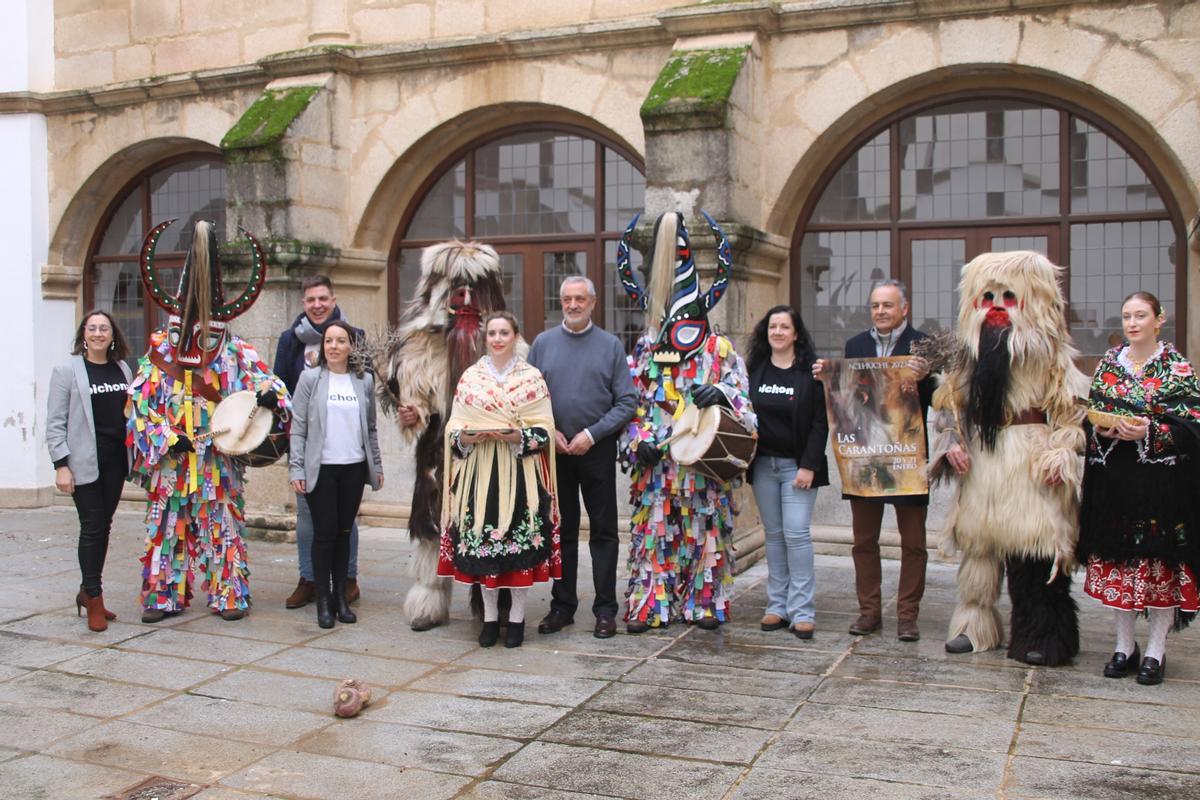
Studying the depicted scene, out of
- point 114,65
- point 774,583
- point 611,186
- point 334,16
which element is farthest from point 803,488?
point 114,65

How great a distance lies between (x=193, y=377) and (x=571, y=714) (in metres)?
3.13

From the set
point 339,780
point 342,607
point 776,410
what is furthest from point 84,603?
point 776,410

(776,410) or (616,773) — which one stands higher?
(776,410)

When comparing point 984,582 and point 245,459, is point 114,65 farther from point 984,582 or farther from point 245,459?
point 984,582

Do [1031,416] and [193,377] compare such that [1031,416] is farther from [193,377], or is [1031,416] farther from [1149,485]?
[193,377]

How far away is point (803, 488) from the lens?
6555mm

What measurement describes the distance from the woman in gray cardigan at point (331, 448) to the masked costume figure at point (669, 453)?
144 cm

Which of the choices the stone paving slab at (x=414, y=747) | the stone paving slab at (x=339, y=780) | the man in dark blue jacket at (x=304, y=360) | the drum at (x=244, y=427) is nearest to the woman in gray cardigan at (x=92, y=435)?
the drum at (x=244, y=427)

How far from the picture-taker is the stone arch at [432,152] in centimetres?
966

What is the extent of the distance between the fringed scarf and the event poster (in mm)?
1471

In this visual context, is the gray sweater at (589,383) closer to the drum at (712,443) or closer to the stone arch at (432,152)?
the drum at (712,443)

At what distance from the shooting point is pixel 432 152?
10.2m

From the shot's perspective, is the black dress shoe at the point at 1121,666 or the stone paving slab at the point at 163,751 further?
the black dress shoe at the point at 1121,666

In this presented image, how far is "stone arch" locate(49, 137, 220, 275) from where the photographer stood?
11374 millimetres
